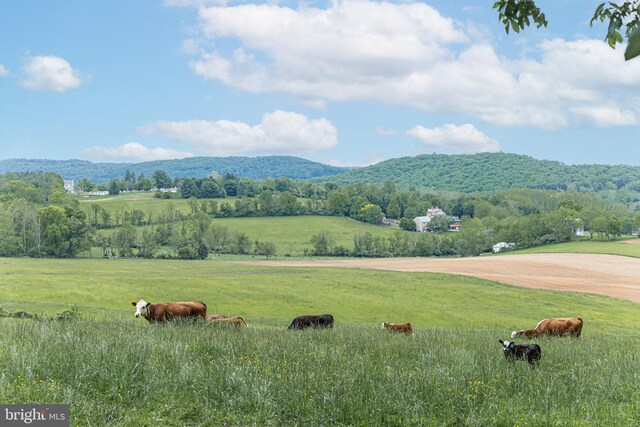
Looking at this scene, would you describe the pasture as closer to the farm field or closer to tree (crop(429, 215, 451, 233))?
the farm field

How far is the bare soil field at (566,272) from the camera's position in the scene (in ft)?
201

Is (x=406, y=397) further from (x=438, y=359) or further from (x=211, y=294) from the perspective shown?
(x=211, y=294)

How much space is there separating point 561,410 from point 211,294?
3713 centimetres

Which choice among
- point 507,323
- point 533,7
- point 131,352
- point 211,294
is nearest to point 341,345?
point 131,352

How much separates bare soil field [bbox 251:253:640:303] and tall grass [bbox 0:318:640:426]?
51169 millimetres

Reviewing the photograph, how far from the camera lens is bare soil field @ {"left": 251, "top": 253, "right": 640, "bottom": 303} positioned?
61125 mm

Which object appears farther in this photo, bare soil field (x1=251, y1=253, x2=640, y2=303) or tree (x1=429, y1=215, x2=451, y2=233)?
tree (x1=429, y1=215, x2=451, y2=233)

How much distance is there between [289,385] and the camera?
894 cm

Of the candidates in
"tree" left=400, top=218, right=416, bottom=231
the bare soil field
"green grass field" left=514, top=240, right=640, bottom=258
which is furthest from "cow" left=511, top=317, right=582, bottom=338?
"tree" left=400, top=218, right=416, bottom=231

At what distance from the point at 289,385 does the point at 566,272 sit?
79.3 meters

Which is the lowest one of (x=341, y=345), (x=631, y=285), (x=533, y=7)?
(x=631, y=285)

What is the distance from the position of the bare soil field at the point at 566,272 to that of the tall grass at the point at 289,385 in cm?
5117

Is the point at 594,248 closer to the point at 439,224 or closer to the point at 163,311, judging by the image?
the point at 439,224

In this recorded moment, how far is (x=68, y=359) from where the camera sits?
948 centimetres
